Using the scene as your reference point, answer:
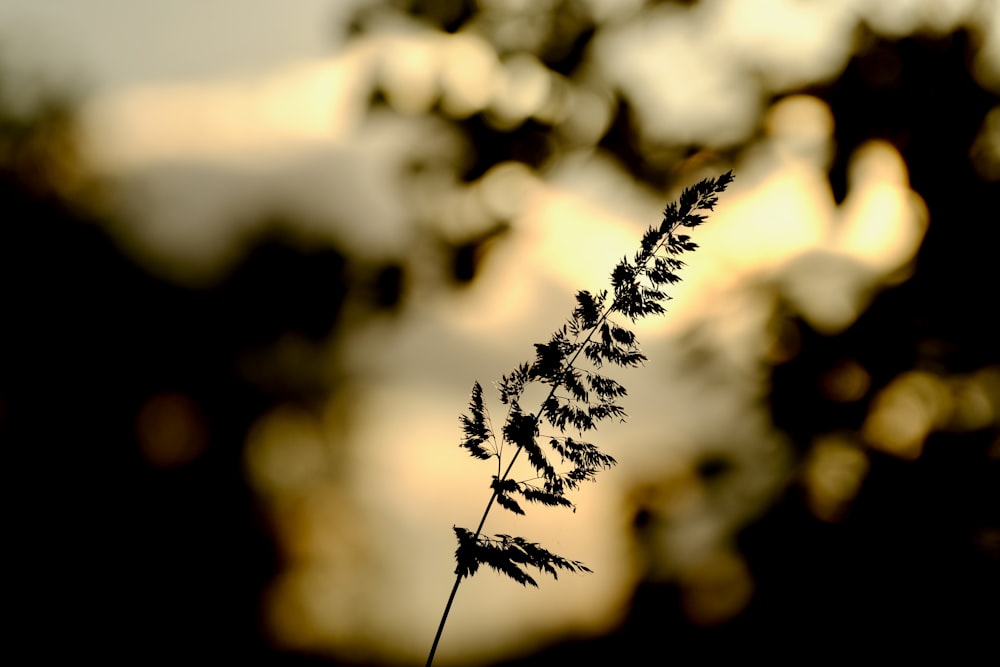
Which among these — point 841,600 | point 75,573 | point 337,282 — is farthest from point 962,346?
point 75,573

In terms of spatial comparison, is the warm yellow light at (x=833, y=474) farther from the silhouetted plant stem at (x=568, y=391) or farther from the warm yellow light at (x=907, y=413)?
the silhouetted plant stem at (x=568, y=391)

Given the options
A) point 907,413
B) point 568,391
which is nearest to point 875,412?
point 907,413

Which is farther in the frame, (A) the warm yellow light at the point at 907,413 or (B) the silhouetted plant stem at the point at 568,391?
(A) the warm yellow light at the point at 907,413

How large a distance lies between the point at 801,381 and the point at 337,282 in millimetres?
5883

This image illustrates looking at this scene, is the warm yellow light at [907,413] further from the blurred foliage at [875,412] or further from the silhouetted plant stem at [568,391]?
the silhouetted plant stem at [568,391]

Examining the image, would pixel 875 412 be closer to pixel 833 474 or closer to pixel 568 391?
pixel 833 474

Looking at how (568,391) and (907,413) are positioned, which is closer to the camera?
(568,391)

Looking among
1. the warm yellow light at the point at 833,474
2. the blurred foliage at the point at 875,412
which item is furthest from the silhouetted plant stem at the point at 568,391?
the warm yellow light at the point at 833,474

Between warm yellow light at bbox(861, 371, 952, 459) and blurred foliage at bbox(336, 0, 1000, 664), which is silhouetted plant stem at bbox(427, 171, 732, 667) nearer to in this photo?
blurred foliage at bbox(336, 0, 1000, 664)

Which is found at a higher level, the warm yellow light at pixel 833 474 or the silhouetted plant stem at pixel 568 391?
the warm yellow light at pixel 833 474

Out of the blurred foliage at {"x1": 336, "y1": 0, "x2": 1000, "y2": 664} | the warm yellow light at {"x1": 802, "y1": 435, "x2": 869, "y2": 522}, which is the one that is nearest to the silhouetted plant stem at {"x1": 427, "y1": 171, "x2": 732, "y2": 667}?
the blurred foliage at {"x1": 336, "y1": 0, "x2": 1000, "y2": 664}

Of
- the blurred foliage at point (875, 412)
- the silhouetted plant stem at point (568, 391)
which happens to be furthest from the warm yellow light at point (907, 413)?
the silhouetted plant stem at point (568, 391)

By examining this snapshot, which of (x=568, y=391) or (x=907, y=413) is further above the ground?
(x=907, y=413)

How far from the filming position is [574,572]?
156cm
